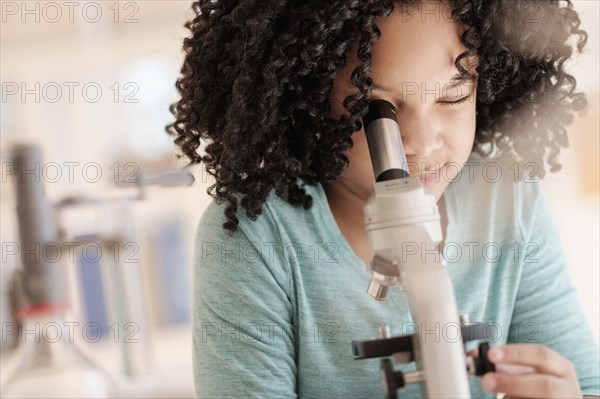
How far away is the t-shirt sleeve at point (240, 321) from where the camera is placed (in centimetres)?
97

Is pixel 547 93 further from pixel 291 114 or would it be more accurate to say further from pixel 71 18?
pixel 71 18

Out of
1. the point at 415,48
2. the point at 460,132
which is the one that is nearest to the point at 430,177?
the point at 460,132

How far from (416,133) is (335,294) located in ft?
0.91

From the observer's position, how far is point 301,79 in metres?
0.96

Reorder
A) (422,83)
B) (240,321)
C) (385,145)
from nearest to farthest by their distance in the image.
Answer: (385,145)
(422,83)
(240,321)

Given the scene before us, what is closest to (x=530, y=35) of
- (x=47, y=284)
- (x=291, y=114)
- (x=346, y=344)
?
(x=291, y=114)

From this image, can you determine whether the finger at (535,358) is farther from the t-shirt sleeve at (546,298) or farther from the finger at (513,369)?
the t-shirt sleeve at (546,298)

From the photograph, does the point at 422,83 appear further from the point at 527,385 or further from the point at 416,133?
the point at 527,385

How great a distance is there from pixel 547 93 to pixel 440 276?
59 centimetres

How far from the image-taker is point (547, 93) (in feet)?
3.72

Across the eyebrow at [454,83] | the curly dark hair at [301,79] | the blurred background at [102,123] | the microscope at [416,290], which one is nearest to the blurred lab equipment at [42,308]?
the curly dark hair at [301,79]

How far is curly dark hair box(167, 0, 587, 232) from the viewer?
900mm

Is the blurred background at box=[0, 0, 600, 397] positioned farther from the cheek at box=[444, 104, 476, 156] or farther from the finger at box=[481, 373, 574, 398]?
the finger at box=[481, 373, 574, 398]

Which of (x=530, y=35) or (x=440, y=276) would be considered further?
(x=530, y=35)
